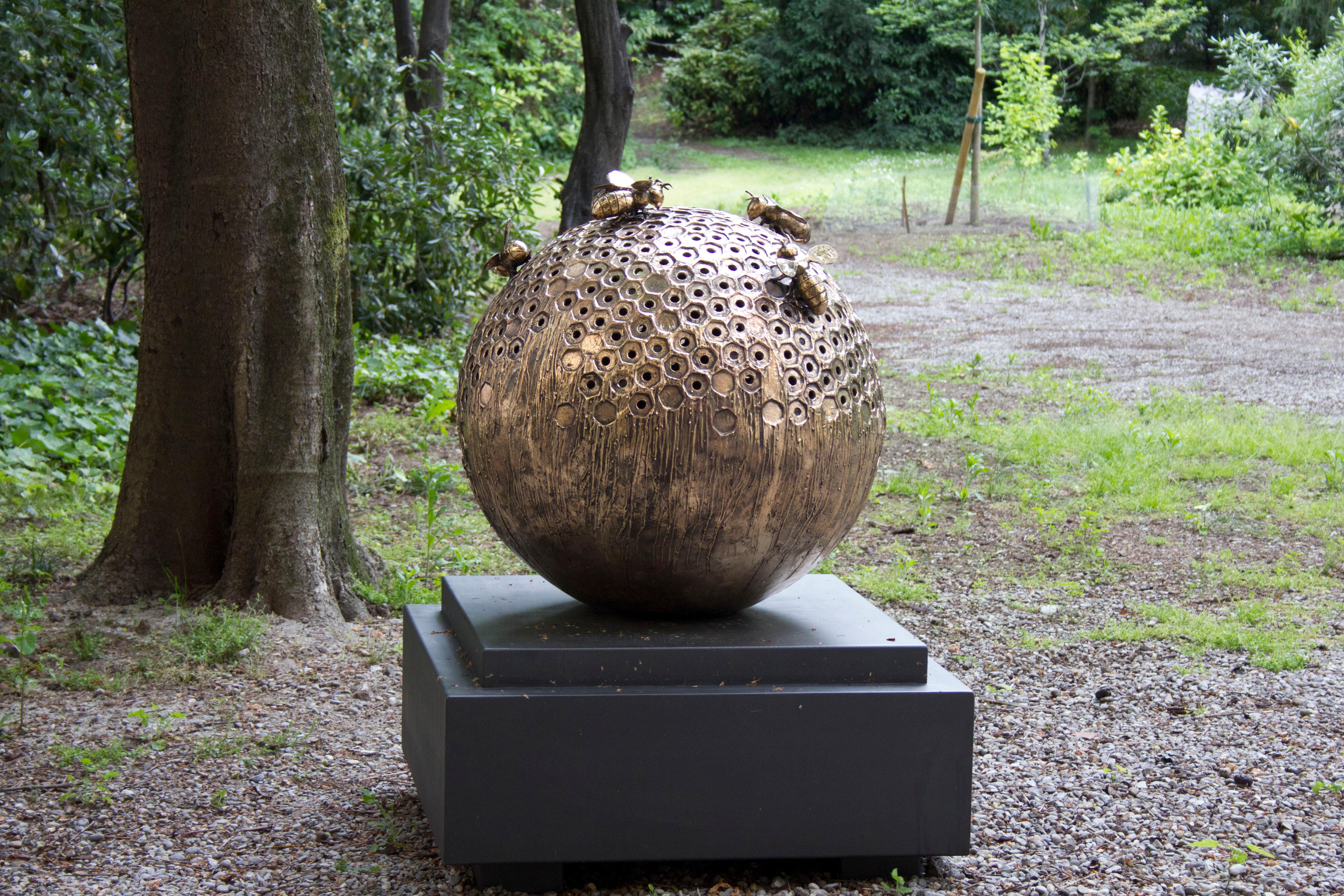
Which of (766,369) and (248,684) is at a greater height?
(766,369)

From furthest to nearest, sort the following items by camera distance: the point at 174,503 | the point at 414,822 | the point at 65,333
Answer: the point at 65,333
the point at 174,503
the point at 414,822

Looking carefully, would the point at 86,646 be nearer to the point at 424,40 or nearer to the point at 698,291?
the point at 698,291

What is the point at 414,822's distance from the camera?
3.48 metres

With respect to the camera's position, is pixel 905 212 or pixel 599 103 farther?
pixel 905 212

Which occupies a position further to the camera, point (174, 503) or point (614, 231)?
point (174, 503)

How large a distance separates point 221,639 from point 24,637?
693mm

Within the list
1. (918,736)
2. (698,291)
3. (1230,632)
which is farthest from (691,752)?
(1230,632)

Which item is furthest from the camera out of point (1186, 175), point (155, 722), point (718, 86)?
point (718, 86)

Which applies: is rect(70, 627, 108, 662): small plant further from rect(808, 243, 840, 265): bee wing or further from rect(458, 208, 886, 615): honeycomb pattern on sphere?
rect(808, 243, 840, 265): bee wing

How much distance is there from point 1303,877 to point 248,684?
3.53 metres

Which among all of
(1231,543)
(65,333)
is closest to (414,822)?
(1231,543)

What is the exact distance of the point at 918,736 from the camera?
3.08 meters

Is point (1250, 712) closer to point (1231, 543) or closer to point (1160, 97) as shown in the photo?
point (1231, 543)

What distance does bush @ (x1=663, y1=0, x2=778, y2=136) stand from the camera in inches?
1436
